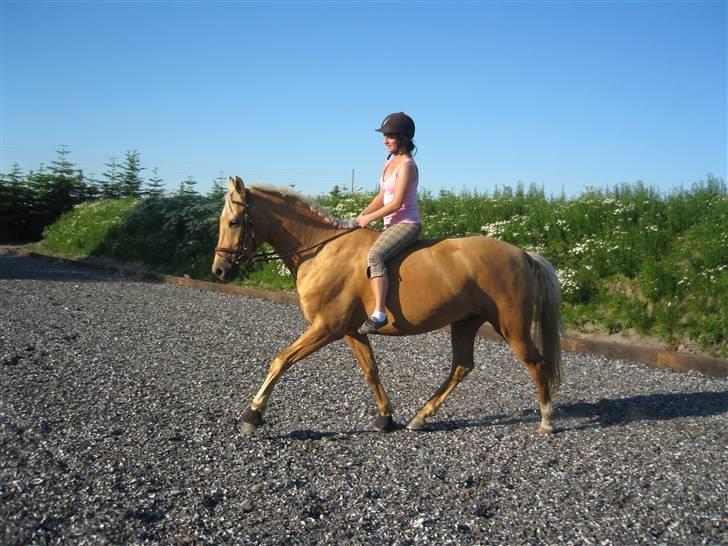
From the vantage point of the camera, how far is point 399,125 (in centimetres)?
529

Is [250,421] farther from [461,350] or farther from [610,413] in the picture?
[610,413]

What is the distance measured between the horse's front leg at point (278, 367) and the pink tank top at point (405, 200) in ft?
3.65

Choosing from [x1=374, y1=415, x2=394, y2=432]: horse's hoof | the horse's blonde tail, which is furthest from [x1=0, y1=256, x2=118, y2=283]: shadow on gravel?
Answer: the horse's blonde tail

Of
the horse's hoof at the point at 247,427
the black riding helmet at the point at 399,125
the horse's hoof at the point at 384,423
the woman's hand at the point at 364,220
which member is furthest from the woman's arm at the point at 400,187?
the horse's hoof at the point at 247,427

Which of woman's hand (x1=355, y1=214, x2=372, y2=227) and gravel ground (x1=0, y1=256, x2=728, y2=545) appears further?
woman's hand (x1=355, y1=214, x2=372, y2=227)

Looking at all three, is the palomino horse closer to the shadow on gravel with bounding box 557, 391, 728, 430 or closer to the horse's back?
the horse's back

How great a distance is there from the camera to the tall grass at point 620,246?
8945mm

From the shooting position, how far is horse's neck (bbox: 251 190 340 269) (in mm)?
5523

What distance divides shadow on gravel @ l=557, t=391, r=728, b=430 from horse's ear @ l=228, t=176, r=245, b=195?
351 centimetres

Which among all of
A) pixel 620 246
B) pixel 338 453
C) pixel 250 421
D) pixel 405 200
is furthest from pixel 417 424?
pixel 620 246

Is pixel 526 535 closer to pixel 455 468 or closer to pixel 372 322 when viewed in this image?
pixel 455 468

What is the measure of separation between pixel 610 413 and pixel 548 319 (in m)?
1.21

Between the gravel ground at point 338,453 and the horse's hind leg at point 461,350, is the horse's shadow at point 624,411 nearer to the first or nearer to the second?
the gravel ground at point 338,453

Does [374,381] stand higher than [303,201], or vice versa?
[303,201]
